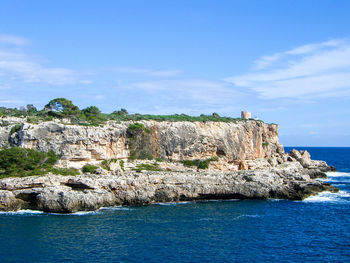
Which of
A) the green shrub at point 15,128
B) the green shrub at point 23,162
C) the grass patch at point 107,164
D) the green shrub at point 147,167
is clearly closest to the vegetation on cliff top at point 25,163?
the green shrub at point 23,162

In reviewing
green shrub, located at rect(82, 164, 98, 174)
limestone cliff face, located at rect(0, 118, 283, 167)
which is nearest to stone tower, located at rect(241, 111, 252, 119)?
limestone cliff face, located at rect(0, 118, 283, 167)

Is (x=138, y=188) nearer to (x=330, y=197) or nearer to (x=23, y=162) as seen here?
(x=23, y=162)

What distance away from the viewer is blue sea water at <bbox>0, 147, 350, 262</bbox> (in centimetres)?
2638

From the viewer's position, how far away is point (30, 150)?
44625mm

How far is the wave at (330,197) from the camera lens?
4647 centimetres

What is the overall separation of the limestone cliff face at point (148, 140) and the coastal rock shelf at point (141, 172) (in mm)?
103

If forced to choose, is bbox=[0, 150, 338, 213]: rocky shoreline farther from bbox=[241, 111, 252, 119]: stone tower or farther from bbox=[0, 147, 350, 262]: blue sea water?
bbox=[241, 111, 252, 119]: stone tower

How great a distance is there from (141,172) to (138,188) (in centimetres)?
428

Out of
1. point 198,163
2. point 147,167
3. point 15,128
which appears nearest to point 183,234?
point 147,167

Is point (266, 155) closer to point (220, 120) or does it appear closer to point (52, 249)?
point (220, 120)

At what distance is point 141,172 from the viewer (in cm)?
4750

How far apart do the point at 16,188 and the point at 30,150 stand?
266 inches

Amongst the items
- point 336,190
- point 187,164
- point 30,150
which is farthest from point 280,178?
point 30,150

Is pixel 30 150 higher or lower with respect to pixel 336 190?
higher
